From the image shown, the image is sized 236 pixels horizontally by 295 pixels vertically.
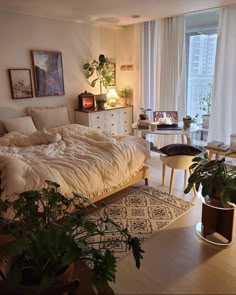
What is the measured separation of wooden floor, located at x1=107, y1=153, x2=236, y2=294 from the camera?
1.77 metres

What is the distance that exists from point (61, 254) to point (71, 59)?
13.4 ft

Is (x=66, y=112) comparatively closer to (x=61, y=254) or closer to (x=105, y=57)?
(x=105, y=57)

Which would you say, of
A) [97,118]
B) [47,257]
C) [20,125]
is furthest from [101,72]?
[47,257]

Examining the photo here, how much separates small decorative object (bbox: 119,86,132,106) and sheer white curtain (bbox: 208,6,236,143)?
69.8 inches

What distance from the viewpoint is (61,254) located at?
0.94 m

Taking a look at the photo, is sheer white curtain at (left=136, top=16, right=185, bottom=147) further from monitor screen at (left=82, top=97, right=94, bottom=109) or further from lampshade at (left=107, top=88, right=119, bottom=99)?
monitor screen at (left=82, top=97, right=94, bottom=109)

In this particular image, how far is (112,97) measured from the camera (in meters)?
4.96

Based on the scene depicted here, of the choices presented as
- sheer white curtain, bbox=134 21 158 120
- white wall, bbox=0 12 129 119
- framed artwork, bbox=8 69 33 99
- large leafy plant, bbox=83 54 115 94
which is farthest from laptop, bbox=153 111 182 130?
framed artwork, bbox=8 69 33 99

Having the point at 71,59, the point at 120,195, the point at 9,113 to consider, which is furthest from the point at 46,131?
the point at 71,59

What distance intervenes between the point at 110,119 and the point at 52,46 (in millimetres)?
1587

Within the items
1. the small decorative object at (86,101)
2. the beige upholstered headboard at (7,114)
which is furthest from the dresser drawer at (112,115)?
the beige upholstered headboard at (7,114)

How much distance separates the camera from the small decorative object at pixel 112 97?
494 centimetres

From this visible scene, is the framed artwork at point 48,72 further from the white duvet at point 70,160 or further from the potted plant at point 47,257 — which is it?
the potted plant at point 47,257

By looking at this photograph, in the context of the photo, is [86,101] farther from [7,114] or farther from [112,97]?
[7,114]
